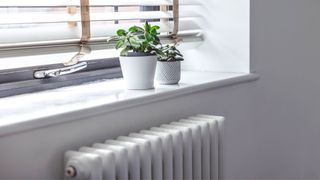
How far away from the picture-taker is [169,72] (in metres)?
1.78

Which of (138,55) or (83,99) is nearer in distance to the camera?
(83,99)

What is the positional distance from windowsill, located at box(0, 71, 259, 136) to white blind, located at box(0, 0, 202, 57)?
0.46ft

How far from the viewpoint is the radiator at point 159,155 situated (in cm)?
128

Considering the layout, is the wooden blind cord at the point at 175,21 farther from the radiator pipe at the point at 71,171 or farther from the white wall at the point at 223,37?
the radiator pipe at the point at 71,171

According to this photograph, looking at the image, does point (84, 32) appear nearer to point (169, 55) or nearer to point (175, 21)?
point (169, 55)

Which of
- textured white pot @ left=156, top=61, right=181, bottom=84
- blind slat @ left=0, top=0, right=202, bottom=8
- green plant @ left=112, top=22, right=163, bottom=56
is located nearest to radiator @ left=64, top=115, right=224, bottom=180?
textured white pot @ left=156, top=61, right=181, bottom=84

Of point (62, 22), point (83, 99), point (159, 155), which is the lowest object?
point (159, 155)

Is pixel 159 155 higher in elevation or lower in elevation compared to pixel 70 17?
lower

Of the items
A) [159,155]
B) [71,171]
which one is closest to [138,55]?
[159,155]

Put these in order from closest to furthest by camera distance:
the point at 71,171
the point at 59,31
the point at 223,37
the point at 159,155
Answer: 1. the point at 71,171
2. the point at 159,155
3. the point at 59,31
4. the point at 223,37

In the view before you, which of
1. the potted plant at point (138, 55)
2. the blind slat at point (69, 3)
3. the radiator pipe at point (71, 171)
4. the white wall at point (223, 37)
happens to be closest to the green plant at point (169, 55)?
the potted plant at point (138, 55)

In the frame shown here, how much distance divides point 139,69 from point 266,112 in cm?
75

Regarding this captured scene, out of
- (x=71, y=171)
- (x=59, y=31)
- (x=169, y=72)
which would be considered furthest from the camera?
(x=169, y=72)

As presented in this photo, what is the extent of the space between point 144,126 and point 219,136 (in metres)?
0.26
